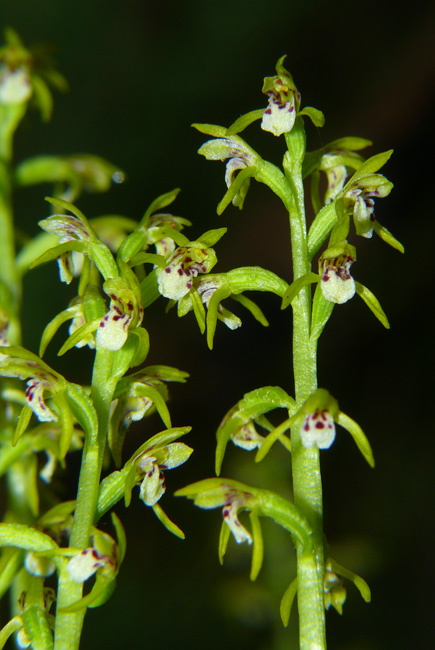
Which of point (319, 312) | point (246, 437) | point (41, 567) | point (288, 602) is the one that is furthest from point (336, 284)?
point (41, 567)

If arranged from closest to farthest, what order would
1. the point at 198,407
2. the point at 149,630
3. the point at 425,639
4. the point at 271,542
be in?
the point at 271,542
the point at 149,630
the point at 425,639
the point at 198,407

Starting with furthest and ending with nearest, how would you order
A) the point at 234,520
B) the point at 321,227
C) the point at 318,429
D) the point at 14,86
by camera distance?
1. the point at 14,86
2. the point at 321,227
3. the point at 234,520
4. the point at 318,429

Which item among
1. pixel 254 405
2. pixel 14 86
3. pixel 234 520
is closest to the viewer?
pixel 234 520

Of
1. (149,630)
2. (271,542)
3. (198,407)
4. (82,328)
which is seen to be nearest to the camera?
(82,328)

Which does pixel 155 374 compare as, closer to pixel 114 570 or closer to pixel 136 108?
pixel 114 570

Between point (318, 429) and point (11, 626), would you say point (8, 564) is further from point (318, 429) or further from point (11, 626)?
point (318, 429)

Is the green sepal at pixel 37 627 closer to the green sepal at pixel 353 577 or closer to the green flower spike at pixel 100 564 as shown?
the green flower spike at pixel 100 564

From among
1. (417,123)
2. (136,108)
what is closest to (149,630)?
(136,108)
